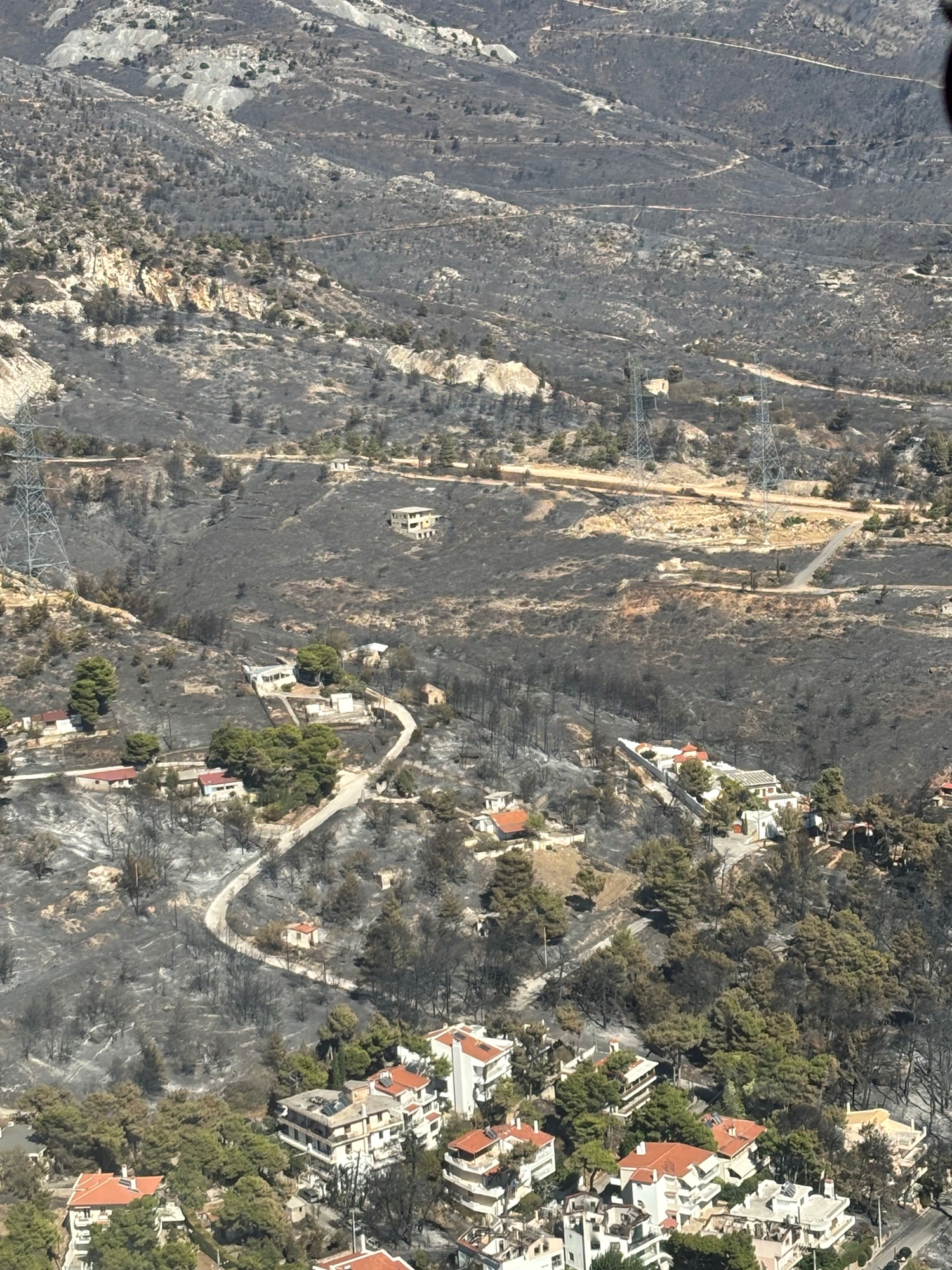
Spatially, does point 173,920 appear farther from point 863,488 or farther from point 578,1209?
point 863,488

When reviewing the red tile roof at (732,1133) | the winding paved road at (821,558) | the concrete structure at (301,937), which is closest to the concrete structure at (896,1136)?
the red tile roof at (732,1133)

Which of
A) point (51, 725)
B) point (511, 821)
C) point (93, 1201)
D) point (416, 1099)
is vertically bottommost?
point (51, 725)

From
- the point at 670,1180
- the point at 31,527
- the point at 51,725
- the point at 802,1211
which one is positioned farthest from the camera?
the point at 31,527

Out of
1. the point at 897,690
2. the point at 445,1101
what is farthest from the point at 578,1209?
the point at 897,690

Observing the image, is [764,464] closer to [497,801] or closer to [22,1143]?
[497,801]

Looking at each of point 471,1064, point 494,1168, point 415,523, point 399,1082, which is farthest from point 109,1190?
point 415,523

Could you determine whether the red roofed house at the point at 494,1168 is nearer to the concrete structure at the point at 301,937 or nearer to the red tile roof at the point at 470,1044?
the red tile roof at the point at 470,1044
